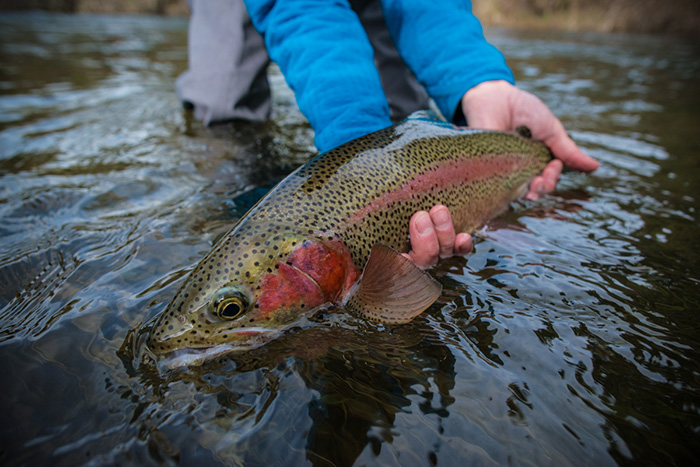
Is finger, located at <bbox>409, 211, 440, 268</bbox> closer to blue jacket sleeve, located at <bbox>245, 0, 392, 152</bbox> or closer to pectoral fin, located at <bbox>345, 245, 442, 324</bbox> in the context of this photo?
pectoral fin, located at <bbox>345, 245, 442, 324</bbox>

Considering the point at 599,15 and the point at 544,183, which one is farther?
the point at 599,15

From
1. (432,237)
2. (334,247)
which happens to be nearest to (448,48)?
(432,237)

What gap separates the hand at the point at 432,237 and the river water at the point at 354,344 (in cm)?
9

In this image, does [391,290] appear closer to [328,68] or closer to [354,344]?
[354,344]

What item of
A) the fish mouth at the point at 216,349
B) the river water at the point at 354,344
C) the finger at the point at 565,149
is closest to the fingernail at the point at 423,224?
the river water at the point at 354,344

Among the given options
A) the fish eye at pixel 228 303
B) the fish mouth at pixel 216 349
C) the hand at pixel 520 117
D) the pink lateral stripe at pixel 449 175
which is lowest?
the fish mouth at pixel 216 349

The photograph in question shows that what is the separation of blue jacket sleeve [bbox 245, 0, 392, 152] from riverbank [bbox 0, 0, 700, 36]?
85.4 feet

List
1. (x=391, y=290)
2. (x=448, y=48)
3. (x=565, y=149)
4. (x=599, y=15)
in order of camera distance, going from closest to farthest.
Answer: (x=391, y=290), (x=448, y=48), (x=565, y=149), (x=599, y=15)

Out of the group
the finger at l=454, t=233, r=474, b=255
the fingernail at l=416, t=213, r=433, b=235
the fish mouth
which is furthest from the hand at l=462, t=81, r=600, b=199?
the fish mouth

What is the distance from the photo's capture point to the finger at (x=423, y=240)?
7.64 feet

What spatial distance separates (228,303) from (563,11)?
33563 millimetres

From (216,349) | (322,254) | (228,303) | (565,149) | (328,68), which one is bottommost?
(216,349)

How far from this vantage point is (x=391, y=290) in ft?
6.50

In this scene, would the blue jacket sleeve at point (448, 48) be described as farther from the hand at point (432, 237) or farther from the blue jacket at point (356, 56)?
the hand at point (432, 237)
